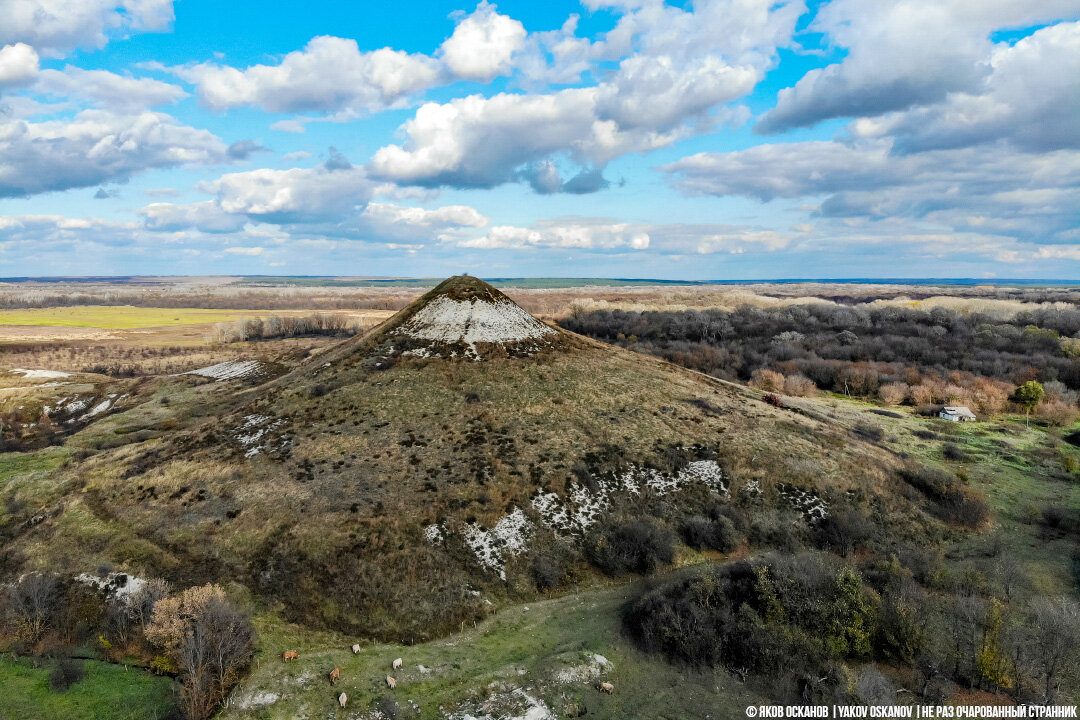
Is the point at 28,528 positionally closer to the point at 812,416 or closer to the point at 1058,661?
the point at 1058,661

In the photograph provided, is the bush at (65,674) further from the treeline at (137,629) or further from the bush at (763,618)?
the bush at (763,618)

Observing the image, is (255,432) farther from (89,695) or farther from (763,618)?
(763,618)

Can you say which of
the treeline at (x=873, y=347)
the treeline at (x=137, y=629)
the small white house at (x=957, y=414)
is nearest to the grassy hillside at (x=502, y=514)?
the treeline at (x=137, y=629)

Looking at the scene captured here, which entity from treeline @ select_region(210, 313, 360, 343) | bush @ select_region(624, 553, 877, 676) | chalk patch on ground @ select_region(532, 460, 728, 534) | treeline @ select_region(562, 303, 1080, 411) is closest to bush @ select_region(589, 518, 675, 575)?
chalk patch on ground @ select_region(532, 460, 728, 534)

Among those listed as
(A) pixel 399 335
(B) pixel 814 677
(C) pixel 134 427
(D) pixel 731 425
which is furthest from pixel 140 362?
(B) pixel 814 677

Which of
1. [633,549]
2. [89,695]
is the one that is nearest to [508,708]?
[633,549]

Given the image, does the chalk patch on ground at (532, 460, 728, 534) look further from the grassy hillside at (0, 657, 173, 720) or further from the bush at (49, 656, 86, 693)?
the bush at (49, 656, 86, 693)
